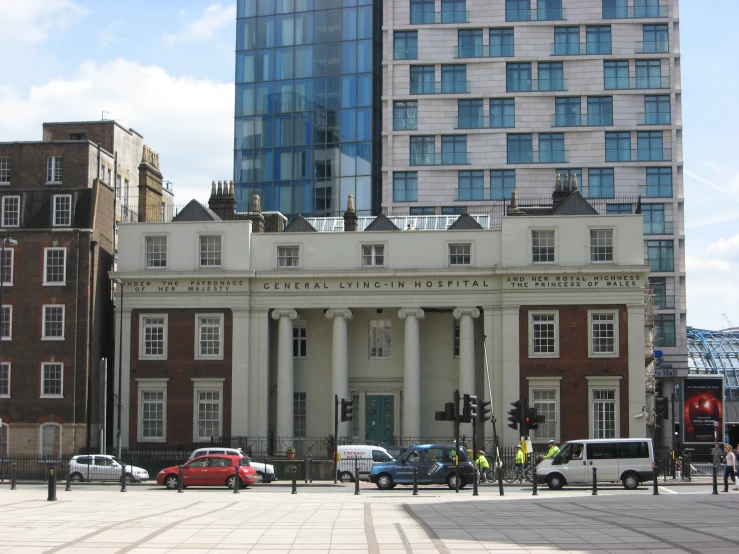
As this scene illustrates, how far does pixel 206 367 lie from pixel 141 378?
341cm

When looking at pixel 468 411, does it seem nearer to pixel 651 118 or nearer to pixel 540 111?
pixel 540 111

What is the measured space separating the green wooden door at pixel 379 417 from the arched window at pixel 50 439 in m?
15.6

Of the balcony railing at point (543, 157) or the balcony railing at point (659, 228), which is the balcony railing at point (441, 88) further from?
the balcony railing at point (659, 228)

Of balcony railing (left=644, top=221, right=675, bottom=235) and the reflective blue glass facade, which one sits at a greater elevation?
the reflective blue glass facade

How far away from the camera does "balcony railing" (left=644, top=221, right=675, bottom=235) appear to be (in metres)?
89.9

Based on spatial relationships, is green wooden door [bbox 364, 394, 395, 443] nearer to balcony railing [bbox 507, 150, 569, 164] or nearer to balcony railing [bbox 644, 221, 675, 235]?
balcony railing [bbox 507, 150, 569, 164]

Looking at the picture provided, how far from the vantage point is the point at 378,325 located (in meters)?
61.8

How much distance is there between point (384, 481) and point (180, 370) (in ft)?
60.4

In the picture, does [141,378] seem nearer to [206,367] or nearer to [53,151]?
[206,367]

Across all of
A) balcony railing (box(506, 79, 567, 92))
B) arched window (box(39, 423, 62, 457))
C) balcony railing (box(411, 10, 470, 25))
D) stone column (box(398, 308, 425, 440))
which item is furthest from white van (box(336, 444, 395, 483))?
balcony railing (box(411, 10, 470, 25))

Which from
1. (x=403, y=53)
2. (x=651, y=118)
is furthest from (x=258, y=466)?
(x=651, y=118)

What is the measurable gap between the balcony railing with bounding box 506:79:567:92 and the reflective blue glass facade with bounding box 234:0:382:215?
12551mm

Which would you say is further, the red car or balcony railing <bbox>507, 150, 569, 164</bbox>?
balcony railing <bbox>507, 150, 569, 164</bbox>

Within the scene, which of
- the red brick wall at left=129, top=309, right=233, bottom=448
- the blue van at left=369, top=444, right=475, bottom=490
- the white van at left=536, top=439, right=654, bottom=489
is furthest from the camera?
the red brick wall at left=129, top=309, right=233, bottom=448
